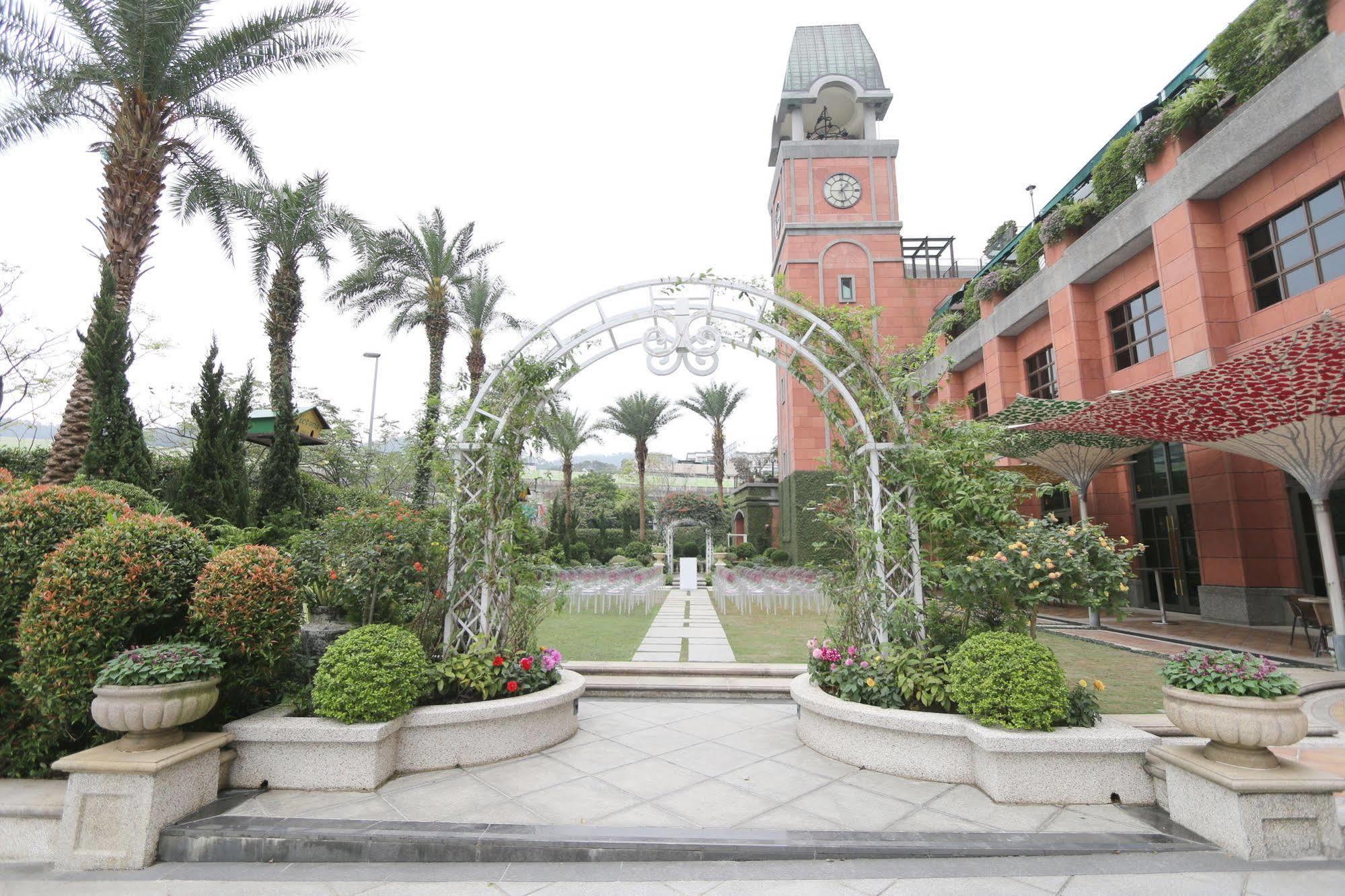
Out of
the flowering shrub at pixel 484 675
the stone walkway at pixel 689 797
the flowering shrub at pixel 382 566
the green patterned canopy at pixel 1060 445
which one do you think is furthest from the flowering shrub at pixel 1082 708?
the green patterned canopy at pixel 1060 445

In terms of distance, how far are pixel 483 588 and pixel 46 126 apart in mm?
12237

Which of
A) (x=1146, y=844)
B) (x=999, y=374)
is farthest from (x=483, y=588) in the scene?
(x=999, y=374)

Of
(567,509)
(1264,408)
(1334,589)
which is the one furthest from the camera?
(567,509)

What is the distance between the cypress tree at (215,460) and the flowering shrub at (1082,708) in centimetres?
1151

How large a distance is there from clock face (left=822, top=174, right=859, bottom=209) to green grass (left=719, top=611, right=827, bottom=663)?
52.5 ft

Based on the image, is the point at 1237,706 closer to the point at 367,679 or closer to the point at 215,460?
the point at 367,679

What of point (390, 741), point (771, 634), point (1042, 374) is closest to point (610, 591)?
point (771, 634)

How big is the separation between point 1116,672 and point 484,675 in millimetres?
6930

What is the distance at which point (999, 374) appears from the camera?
16.3 m

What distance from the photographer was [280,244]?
1376 cm

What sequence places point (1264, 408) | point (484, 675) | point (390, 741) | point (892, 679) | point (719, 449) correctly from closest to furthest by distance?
point (390, 741), point (892, 679), point (484, 675), point (1264, 408), point (719, 449)

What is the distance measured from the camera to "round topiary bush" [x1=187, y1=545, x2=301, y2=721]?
3807mm

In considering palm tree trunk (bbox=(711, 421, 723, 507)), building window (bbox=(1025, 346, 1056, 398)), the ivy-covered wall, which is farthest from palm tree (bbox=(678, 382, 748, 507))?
building window (bbox=(1025, 346, 1056, 398))

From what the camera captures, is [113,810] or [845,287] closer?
[113,810]
